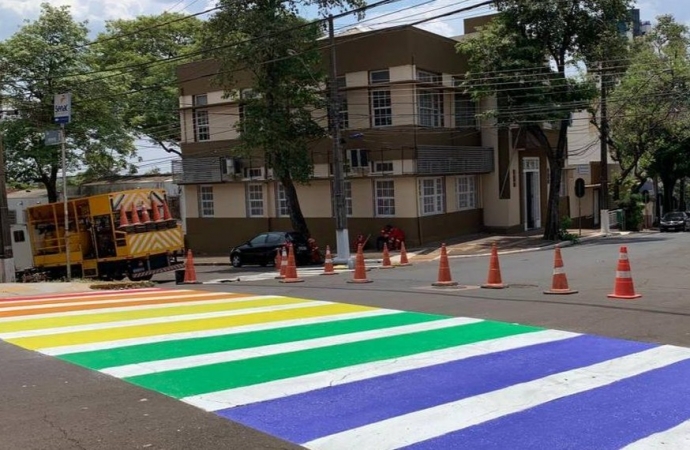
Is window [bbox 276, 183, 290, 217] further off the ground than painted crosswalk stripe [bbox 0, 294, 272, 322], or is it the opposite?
window [bbox 276, 183, 290, 217]

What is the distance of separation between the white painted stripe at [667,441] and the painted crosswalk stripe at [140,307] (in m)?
8.03

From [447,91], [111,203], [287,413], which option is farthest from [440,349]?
[447,91]

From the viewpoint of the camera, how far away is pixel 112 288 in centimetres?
1802

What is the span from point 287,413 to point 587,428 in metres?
2.28

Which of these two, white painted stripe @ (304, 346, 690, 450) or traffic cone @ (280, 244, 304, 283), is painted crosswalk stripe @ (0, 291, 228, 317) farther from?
white painted stripe @ (304, 346, 690, 450)

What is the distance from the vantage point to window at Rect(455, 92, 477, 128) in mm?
32594

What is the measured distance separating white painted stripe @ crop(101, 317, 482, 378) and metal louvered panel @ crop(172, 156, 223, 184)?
26239mm

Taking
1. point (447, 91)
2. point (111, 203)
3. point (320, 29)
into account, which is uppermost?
point (320, 29)

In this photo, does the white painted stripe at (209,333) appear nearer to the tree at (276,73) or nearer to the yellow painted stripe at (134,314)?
the yellow painted stripe at (134,314)

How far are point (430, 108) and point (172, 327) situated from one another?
2308 centimetres

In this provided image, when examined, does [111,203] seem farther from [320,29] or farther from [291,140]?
[320,29]

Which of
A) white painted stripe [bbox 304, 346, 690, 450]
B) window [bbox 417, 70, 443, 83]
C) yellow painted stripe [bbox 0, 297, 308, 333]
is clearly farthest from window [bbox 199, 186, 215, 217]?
white painted stripe [bbox 304, 346, 690, 450]

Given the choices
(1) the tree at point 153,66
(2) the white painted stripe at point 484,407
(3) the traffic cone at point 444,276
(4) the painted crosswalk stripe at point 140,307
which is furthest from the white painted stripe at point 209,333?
(1) the tree at point 153,66

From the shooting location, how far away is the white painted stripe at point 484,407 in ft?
16.0
